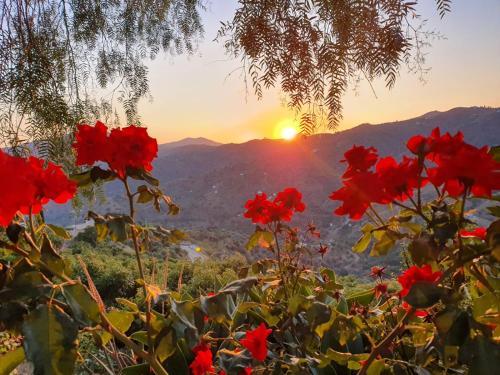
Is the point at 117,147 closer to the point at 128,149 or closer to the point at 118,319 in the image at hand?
the point at 128,149

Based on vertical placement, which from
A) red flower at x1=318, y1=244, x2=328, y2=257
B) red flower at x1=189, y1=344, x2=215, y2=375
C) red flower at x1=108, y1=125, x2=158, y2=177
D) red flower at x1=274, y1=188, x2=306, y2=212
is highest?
red flower at x1=108, y1=125, x2=158, y2=177

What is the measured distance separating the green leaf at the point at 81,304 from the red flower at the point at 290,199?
718mm

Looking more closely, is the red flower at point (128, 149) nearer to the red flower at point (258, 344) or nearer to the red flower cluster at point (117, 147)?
the red flower cluster at point (117, 147)

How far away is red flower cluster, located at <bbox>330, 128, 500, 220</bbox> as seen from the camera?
0.59 metres

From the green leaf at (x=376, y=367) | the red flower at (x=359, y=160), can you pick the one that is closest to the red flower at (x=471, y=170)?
the red flower at (x=359, y=160)

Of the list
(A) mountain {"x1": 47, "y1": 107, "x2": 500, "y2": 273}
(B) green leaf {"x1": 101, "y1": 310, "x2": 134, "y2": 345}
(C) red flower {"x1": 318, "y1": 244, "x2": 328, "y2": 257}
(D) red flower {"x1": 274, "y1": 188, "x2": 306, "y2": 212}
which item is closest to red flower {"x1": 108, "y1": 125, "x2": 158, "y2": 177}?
(B) green leaf {"x1": 101, "y1": 310, "x2": 134, "y2": 345}

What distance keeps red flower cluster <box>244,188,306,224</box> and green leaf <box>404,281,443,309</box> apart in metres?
0.65

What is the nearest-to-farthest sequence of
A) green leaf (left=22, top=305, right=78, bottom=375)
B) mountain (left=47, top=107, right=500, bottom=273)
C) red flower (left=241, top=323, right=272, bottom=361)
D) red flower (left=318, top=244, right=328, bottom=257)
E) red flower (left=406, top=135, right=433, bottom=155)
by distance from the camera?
green leaf (left=22, top=305, right=78, bottom=375)
red flower (left=406, top=135, right=433, bottom=155)
red flower (left=241, top=323, right=272, bottom=361)
red flower (left=318, top=244, right=328, bottom=257)
mountain (left=47, top=107, right=500, bottom=273)

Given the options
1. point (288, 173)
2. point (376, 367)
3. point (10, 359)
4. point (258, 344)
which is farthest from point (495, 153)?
point (288, 173)

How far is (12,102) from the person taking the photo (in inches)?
71.6

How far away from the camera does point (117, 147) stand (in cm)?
77

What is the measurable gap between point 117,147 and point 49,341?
1.18 feet

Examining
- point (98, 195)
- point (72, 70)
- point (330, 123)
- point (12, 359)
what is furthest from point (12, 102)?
point (330, 123)

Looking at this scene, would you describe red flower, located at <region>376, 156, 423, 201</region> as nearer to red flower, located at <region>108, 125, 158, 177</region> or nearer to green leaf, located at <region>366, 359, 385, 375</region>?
green leaf, located at <region>366, 359, 385, 375</region>
